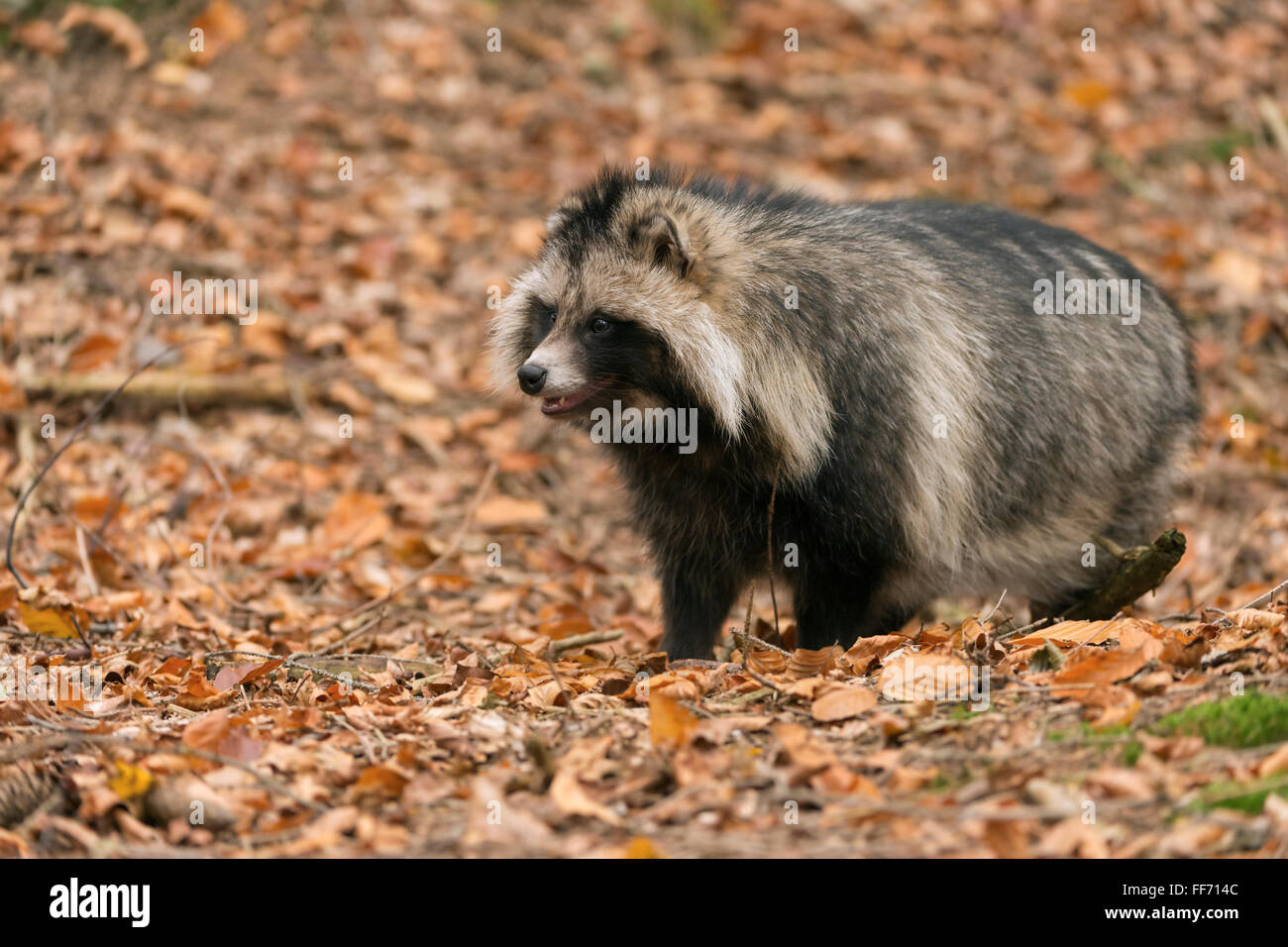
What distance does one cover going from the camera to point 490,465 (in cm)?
815

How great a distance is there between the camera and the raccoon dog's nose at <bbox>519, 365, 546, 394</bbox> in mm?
4965

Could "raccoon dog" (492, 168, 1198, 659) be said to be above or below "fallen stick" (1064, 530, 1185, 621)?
above

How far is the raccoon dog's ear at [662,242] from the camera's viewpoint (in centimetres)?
499

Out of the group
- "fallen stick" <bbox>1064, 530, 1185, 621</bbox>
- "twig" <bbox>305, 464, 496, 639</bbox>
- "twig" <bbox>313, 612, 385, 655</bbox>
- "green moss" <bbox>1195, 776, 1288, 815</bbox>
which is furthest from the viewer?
"twig" <bbox>305, 464, 496, 639</bbox>

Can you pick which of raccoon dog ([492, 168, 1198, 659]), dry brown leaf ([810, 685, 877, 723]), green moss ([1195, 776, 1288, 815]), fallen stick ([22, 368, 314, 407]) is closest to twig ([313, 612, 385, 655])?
raccoon dog ([492, 168, 1198, 659])

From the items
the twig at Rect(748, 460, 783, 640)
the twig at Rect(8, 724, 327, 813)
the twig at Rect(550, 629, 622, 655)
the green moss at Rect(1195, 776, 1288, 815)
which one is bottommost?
the green moss at Rect(1195, 776, 1288, 815)

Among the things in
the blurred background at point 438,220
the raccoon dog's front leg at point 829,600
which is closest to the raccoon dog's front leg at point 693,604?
the raccoon dog's front leg at point 829,600

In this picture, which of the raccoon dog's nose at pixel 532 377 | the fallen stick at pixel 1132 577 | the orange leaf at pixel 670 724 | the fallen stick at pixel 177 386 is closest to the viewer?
the orange leaf at pixel 670 724

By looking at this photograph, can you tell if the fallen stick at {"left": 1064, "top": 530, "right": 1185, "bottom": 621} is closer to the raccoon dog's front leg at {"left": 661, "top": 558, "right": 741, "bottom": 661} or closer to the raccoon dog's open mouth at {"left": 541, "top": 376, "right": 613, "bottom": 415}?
the raccoon dog's front leg at {"left": 661, "top": 558, "right": 741, "bottom": 661}

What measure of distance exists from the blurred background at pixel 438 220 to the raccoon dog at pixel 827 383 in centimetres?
109

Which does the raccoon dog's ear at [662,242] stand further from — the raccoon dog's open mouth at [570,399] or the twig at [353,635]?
the twig at [353,635]

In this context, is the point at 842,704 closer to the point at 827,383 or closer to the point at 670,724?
the point at 670,724

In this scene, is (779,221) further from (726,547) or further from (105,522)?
(105,522)

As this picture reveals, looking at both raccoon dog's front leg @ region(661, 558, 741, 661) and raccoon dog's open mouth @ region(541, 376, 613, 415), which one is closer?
raccoon dog's open mouth @ region(541, 376, 613, 415)
